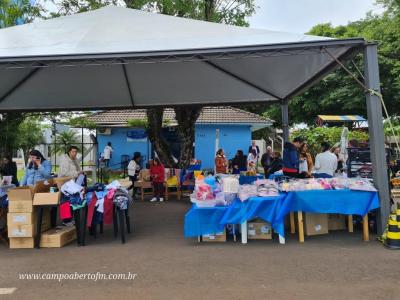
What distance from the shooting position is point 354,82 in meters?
25.6

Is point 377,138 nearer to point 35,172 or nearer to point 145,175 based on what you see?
point 35,172

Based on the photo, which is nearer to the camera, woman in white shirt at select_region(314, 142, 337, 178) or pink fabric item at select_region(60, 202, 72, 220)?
pink fabric item at select_region(60, 202, 72, 220)

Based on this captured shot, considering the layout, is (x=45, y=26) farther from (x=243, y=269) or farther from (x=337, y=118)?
(x=337, y=118)

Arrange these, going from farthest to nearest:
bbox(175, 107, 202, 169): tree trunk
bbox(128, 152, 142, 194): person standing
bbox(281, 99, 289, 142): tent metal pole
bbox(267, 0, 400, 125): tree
→ bbox(267, 0, 400, 125): tree < bbox(175, 107, 202, 169): tree trunk < bbox(128, 152, 142, 194): person standing < bbox(281, 99, 289, 142): tent metal pole

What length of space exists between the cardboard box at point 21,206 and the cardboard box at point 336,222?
5.22 metres

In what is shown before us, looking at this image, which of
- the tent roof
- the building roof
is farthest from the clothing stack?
the building roof

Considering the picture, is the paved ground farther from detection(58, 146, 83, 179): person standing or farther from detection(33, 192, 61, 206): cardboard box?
detection(58, 146, 83, 179): person standing

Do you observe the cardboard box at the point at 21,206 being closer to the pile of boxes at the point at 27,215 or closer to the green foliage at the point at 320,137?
the pile of boxes at the point at 27,215

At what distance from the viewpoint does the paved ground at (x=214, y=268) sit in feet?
14.1

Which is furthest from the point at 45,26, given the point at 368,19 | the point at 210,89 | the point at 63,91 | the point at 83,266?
the point at 368,19

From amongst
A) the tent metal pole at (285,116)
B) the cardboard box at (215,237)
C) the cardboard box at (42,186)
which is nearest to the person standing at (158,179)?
the tent metal pole at (285,116)

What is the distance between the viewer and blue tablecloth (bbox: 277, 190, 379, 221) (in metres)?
6.29

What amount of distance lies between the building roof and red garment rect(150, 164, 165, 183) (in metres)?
10.1

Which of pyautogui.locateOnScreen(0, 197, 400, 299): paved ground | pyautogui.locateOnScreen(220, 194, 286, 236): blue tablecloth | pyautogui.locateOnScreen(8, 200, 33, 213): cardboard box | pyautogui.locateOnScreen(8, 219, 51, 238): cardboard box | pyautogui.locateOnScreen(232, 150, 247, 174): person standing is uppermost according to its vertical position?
pyautogui.locateOnScreen(232, 150, 247, 174): person standing
